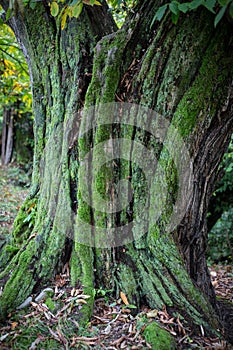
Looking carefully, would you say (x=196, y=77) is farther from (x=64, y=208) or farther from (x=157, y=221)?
(x=64, y=208)

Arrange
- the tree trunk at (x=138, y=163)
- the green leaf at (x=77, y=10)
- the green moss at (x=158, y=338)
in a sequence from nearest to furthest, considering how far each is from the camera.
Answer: the green moss at (x=158, y=338), the green leaf at (x=77, y=10), the tree trunk at (x=138, y=163)

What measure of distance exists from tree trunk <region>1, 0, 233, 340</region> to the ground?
0.08 metres

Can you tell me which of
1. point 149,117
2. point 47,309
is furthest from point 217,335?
point 149,117

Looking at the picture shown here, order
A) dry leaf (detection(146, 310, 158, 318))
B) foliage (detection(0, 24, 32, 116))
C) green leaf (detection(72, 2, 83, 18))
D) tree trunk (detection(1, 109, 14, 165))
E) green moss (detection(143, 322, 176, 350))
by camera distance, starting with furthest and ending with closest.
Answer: tree trunk (detection(1, 109, 14, 165)) → foliage (detection(0, 24, 32, 116)) → dry leaf (detection(146, 310, 158, 318)) → green leaf (detection(72, 2, 83, 18)) → green moss (detection(143, 322, 176, 350))

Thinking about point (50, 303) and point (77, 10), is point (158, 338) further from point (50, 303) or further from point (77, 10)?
point (77, 10)

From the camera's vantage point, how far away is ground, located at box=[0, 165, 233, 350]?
7.34 ft

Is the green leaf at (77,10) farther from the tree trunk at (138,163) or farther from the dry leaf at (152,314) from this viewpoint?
the dry leaf at (152,314)

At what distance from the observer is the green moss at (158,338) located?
86.6 inches

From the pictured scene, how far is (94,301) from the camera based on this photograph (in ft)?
8.56

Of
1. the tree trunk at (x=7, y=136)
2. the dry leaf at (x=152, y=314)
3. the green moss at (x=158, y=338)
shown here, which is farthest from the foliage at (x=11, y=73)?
the tree trunk at (x=7, y=136)

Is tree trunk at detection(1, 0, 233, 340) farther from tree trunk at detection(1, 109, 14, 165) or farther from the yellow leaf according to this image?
tree trunk at detection(1, 109, 14, 165)

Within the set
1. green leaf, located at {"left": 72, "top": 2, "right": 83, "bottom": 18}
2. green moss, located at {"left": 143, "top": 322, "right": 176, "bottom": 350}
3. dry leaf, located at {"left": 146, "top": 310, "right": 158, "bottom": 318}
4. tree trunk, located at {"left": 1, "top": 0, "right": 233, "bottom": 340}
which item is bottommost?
green moss, located at {"left": 143, "top": 322, "right": 176, "bottom": 350}

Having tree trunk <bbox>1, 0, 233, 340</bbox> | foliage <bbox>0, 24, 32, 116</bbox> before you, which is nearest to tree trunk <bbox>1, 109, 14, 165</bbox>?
foliage <bbox>0, 24, 32, 116</bbox>

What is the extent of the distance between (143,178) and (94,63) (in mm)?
1099
